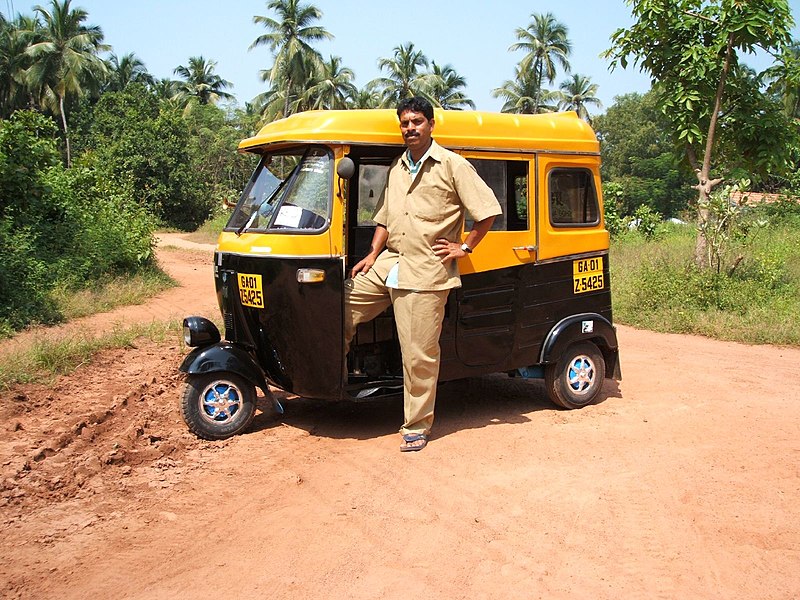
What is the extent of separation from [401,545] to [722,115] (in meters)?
10.1

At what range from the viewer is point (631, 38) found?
11648mm

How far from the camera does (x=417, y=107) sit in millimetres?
5090

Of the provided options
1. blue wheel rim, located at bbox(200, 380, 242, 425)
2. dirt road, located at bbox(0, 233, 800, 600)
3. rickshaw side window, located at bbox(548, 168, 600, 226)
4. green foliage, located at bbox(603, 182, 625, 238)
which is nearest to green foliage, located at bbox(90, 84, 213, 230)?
green foliage, located at bbox(603, 182, 625, 238)

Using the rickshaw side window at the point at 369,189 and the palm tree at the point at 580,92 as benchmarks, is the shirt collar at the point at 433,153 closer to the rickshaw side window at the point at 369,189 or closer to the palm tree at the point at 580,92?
the rickshaw side window at the point at 369,189

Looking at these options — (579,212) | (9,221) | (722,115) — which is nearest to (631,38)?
(722,115)

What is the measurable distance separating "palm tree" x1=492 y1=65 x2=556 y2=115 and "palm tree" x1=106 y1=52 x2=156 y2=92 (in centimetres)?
2138

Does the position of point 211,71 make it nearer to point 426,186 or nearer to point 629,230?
point 629,230

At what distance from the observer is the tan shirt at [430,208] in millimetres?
5199

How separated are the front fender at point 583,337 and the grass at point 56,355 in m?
4.38

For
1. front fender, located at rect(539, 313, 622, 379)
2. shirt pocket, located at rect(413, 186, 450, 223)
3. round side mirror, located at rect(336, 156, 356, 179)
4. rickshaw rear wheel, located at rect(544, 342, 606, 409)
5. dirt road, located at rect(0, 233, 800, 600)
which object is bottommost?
dirt road, located at rect(0, 233, 800, 600)

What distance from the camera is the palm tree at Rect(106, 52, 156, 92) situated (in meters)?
48.3

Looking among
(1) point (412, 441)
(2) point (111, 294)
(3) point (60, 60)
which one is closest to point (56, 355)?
(1) point (412, 441)

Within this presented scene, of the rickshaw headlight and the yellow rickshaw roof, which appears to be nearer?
the yellow rickshaw roof

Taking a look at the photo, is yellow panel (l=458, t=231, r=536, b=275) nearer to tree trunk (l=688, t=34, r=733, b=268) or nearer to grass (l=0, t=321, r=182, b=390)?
grass (l=0, t=321, r=182, b=390)
